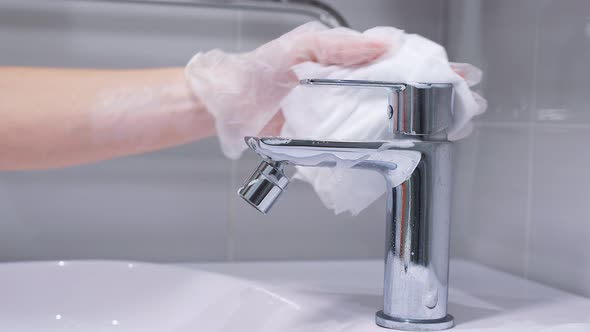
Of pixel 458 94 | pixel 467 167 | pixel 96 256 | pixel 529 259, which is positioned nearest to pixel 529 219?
pixel 529 259

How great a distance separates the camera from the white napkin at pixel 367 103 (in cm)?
61

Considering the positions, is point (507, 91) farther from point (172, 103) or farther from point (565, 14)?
point (172, 103)

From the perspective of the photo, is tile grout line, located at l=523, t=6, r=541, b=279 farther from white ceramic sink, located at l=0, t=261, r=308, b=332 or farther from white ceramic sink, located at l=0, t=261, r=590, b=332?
white ceramic sink, located at l=0, t=261, r=308, b=332

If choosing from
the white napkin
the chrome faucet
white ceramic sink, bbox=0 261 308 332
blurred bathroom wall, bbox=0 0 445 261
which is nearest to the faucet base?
the chrome faucet

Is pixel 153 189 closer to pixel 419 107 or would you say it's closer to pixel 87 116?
pixel 87 116

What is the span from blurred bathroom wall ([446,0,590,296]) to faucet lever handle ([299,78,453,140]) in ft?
0.75

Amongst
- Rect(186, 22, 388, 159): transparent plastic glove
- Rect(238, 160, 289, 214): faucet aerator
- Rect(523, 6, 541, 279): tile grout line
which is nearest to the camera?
Rect(238, 160, 289, 214): faucet aerator

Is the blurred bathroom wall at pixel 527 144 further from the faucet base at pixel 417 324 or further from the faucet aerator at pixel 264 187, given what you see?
the faucet aerator at pixel 264 187

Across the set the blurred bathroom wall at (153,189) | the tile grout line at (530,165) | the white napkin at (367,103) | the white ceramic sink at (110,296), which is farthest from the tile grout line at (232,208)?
the tile grout line at (530,165)

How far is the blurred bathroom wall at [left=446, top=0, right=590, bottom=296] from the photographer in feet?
2.40

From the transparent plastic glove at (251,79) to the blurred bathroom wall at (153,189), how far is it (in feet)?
0.57

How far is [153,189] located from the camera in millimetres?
898

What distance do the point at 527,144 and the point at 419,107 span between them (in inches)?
12.3

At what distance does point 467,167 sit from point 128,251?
446mm
